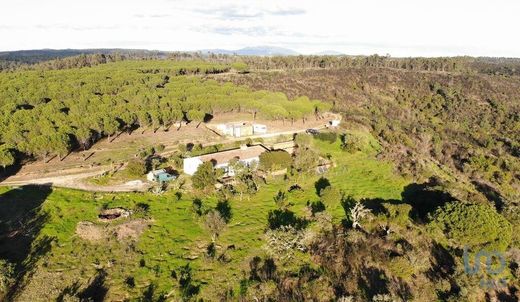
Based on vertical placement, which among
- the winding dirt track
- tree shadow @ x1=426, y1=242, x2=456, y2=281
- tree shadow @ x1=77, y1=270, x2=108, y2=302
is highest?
the winding dirt track

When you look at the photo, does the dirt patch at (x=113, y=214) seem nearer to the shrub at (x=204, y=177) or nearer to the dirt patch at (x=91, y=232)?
the dirt patch at (x=91, y=232)

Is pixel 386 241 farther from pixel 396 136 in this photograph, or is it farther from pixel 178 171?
pixel 396 136

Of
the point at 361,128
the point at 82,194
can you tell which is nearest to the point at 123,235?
the point at 82,194

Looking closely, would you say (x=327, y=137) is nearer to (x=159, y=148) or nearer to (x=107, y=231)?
(x=159, y=148)

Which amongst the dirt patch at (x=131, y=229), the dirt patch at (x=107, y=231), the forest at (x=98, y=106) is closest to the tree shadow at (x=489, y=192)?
the forest at (x=98, y=106)

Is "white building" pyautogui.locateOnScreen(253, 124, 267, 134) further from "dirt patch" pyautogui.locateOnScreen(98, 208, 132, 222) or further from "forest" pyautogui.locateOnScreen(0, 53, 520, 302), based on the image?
"dirt patch" pyautogui.locateOnScreen(98, 208, 132, 222)

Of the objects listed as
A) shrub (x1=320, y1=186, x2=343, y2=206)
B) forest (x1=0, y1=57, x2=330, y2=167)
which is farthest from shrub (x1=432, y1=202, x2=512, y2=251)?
forest (x1=0, y1=57, x2=330, y2=167)
